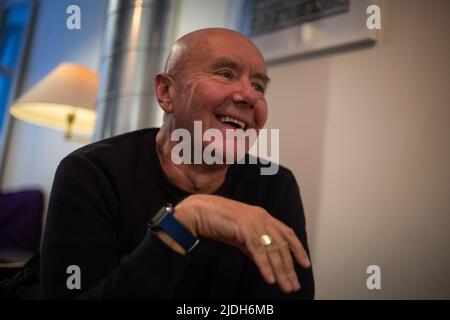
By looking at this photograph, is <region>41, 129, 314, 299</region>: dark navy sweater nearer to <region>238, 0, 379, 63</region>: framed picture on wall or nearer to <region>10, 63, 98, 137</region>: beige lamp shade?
<region>238, 0, 379, 63</region>: framed picture on wall

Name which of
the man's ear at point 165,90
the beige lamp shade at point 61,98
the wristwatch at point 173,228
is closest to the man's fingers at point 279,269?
the wristwatch at point 173,228

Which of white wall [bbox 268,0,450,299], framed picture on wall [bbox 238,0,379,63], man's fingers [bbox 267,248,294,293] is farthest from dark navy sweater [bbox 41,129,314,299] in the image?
framed picture on wall [bbox 238,0,379,63]

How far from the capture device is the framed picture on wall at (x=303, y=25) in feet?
3.51

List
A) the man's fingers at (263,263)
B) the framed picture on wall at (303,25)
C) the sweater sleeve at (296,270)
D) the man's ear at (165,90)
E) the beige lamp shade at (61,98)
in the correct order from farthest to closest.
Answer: the beige lamp shade at (61,98) < the framed picture on wall at (303,25) < the man's ear at (165,90) < the sweater sleeve at (296,270) < the man's fingers at (263,263)

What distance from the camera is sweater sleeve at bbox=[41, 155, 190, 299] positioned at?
1.83 feet

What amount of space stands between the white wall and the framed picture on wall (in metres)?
0.04

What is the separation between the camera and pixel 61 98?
156 cm

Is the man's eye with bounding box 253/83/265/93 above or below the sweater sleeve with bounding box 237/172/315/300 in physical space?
above

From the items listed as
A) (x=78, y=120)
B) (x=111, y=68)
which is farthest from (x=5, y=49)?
(x=111, y=68)

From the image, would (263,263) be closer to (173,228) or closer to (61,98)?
(173,228)

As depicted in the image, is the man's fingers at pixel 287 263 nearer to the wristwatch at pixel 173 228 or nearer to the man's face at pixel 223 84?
the wristwatch at pixel 173 228

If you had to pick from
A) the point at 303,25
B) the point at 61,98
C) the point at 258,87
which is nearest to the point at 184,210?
the point at 258,87

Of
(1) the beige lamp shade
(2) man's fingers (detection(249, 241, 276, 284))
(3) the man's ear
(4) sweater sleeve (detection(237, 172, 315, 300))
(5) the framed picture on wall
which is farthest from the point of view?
(1) the beige lamp shade

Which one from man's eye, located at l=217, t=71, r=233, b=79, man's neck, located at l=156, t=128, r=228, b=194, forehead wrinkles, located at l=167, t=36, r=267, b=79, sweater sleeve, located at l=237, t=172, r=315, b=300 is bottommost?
sweater sleeve, located at l=237, t=172, r=315, b=300
